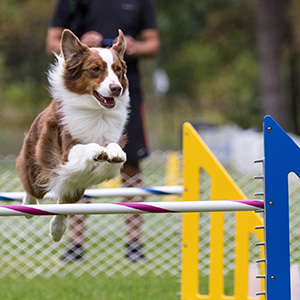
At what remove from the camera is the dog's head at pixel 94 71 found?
307cm

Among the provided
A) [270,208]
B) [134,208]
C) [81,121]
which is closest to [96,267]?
[81,121]

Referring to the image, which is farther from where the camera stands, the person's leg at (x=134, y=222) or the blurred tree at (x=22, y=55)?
the blurred tree at (x=22, y=55)

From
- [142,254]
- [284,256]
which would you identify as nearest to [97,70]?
[284,256]

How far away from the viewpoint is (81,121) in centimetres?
320

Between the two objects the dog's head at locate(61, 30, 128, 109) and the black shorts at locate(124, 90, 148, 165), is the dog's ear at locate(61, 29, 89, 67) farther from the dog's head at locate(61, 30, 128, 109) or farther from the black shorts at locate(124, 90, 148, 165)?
the black shorts at locate(124, 90, 148, 165)

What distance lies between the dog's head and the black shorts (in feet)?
5.89

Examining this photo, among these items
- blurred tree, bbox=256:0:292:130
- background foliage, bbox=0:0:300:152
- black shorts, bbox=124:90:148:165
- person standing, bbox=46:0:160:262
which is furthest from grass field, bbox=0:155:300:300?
background foliage, bbox=0:0:300:152

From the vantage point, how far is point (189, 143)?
4.05 m

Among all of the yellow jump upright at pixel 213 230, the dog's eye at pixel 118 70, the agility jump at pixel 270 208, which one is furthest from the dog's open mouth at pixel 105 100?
the yellow jump upright at pixel 213 230

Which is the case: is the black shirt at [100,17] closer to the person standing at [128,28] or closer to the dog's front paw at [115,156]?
the person standing at [128,28]

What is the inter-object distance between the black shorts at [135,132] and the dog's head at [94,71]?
70.6 inches

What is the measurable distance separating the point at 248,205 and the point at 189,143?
1342 millimetres

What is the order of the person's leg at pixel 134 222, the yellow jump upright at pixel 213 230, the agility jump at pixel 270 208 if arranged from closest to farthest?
the agility jump at pixel 270 208, the yellow jump upright at pixel 213 230, the person's leg at pixel 134 222

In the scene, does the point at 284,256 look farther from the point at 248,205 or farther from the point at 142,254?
the point at 142,254
